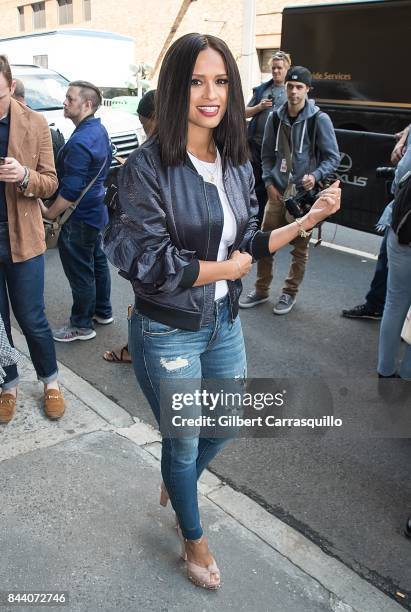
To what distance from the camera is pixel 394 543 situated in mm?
2619

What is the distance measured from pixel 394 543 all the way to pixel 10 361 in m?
1.89

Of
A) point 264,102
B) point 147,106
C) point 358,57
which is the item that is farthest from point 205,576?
point 358,57

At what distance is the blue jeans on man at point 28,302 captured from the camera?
3139 millimetres

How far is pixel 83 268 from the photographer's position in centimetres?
440

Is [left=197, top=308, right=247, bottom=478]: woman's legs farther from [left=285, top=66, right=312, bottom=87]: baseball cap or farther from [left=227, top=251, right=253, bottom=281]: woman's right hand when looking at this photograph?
[left=285, top=66, right=312, bottom=87]: baseball cap

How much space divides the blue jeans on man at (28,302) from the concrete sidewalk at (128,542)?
1.35 ft

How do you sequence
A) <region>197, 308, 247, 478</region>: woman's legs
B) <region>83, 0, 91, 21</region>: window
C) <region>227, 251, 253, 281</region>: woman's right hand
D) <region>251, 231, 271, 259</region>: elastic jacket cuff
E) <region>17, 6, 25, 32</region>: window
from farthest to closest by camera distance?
<region>17, 6, 25, 32</region>: window, <region>83, 0, 91, 21</region>: window, <region>251, 231, 271, 259</region>: elastic jacket cuff, <region>197, 308, 247, 478</region>: woman's legs, <region>227, 251, 253, 281</region>: woman's right hand

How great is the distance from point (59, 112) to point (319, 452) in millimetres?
7314

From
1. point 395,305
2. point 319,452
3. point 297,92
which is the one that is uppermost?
point 297,92

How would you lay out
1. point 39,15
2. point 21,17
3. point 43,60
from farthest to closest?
1. point 21,17
2. point 39,15
3. point 43,60

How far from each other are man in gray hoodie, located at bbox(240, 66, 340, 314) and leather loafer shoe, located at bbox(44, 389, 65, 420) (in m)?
2.23

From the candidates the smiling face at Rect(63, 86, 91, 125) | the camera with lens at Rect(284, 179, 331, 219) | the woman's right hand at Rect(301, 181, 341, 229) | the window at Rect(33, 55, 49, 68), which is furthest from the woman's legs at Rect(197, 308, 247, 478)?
the window at Rect(33, 55, 49, 68)

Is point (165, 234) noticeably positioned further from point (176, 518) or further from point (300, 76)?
point (300, 76)

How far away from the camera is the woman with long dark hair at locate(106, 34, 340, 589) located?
1.92 m
